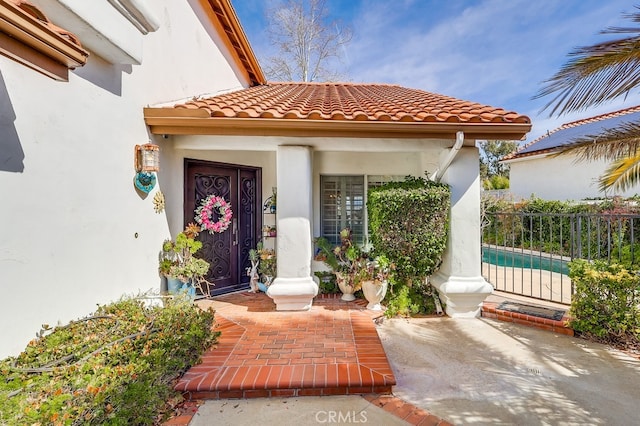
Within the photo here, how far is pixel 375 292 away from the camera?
262 inches

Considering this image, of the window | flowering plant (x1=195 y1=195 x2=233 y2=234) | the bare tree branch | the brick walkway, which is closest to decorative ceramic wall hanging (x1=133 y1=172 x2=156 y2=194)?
flowering plant (x1=195 y1=195 x2=233 y2=234)

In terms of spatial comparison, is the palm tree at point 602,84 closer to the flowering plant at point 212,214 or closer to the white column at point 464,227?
the white column at point 464,227

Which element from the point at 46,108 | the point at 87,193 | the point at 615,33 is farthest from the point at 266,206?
the point at 615,33

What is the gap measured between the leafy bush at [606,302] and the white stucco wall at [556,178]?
13686 millimetres

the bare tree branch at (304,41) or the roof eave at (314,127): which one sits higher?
the bare tree branch at (304,41)

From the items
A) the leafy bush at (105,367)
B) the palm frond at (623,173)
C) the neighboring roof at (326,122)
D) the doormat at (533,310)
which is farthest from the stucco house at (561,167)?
the leafy bush at (105,367)

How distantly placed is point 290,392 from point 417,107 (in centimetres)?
663

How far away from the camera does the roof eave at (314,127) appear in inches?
223

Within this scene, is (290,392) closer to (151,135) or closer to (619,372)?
(619,372)

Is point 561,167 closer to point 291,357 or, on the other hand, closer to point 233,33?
point 233,33

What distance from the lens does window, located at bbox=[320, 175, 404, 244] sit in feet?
28.4

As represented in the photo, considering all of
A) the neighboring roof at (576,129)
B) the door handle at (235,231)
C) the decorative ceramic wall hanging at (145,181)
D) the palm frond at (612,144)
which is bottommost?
the door handle at (235,231)

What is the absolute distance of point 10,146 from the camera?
3.22 metres

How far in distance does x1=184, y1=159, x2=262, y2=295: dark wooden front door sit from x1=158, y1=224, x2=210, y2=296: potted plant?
0.90 metres
